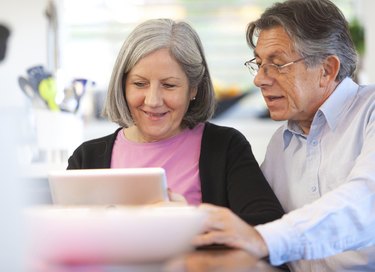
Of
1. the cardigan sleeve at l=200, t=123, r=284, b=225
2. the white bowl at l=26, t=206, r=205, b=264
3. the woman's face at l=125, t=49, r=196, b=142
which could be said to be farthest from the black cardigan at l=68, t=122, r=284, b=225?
the white bowl at l=26, t=206, r=205, b=264

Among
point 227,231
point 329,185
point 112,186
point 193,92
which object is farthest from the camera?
point 193,92

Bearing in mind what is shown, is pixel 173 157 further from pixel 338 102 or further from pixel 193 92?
pixel 338 102

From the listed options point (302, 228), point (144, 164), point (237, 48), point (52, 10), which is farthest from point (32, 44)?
point (302, 228)

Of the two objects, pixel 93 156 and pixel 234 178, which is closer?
pixel 234 178

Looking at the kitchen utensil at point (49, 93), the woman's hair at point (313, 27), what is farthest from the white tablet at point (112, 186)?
the kitchen utensil at point (49, 93)

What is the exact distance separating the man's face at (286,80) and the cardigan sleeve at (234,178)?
139 millimetres

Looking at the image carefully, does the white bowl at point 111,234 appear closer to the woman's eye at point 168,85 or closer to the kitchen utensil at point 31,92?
the woman's eye at point 168,85

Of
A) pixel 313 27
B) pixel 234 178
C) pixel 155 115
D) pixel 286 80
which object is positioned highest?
pixel 313 27

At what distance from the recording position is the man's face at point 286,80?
1623 millimetres

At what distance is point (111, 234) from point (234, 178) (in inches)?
34.0

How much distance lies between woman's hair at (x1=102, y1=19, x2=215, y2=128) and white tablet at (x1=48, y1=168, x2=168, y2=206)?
1.74 ft

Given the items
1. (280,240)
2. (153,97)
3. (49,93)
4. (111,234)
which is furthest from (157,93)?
(49,93)

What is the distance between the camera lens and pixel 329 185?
1.55 metres

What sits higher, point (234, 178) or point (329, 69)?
point (329, 69)
